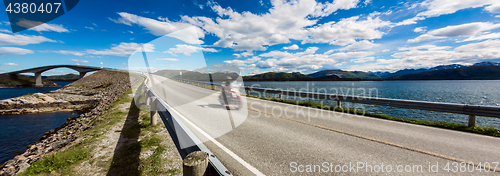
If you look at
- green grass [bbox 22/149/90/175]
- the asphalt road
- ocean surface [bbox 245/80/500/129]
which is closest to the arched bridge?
ocean surface [bbox 245/80/500/129]

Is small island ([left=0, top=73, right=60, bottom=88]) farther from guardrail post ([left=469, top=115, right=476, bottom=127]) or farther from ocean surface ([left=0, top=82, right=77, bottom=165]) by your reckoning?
guardrail post ([left=469, top=115, right=476, bottom=127])

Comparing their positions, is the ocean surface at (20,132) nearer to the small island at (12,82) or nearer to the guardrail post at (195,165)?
the guardrail post at (195,165)

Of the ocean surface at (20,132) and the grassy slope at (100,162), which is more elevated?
the grassy slope at (100,162)

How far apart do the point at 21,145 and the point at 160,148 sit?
387 inches

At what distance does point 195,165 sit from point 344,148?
4397 millimetres

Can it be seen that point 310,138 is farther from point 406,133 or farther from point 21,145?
point 21,145

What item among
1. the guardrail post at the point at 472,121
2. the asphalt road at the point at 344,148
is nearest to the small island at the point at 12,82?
the asphalt road at the point at 344,148

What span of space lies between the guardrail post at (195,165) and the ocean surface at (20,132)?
A: 10.4 meters

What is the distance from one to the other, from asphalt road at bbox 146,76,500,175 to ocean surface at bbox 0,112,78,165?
339 inches

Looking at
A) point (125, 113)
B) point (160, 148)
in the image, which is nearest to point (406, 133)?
point (160, 148)

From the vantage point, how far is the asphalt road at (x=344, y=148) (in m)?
3.74

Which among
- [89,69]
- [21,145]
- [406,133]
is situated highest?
[89,69]

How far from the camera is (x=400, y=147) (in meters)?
4.78

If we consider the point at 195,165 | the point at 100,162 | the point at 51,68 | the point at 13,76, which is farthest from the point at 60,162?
the point at 13,76
